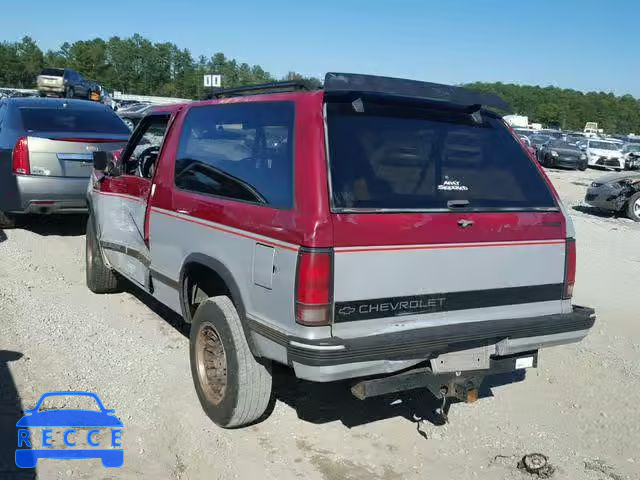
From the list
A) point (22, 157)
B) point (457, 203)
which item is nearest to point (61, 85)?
point (22, 157)

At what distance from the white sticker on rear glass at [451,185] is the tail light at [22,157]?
6.10 m

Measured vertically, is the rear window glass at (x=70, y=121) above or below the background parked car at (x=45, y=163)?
above

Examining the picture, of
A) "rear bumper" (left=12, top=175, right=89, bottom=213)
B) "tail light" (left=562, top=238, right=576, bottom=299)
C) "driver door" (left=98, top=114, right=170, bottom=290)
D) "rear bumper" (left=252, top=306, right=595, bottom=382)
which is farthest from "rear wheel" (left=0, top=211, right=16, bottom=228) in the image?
"tail light" (left=562, top=238, right=576, bottom=299)

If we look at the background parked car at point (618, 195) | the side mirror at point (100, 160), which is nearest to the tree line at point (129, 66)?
the background parked car at point (618, 195)

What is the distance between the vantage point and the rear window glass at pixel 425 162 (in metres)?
3.28

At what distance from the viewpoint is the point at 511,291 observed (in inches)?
143

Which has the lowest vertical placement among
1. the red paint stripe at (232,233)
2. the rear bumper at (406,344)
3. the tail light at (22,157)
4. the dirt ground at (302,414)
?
the dirt ground at (302,414)

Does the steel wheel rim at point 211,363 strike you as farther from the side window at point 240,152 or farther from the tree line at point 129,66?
the tree line at point 129,66

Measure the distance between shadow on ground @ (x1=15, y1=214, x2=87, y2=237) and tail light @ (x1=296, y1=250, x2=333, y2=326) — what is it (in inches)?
271

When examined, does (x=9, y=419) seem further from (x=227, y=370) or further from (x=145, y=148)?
(x=145, y=148)

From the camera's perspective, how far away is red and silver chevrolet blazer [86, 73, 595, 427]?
10.3 feet

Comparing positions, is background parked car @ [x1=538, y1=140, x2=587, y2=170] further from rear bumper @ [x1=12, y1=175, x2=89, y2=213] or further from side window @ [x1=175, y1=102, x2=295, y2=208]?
side window @ [x1=175, y1=102, x2=295, y2=208]

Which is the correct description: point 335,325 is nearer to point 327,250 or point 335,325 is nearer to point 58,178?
point 327,250

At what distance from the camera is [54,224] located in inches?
383
